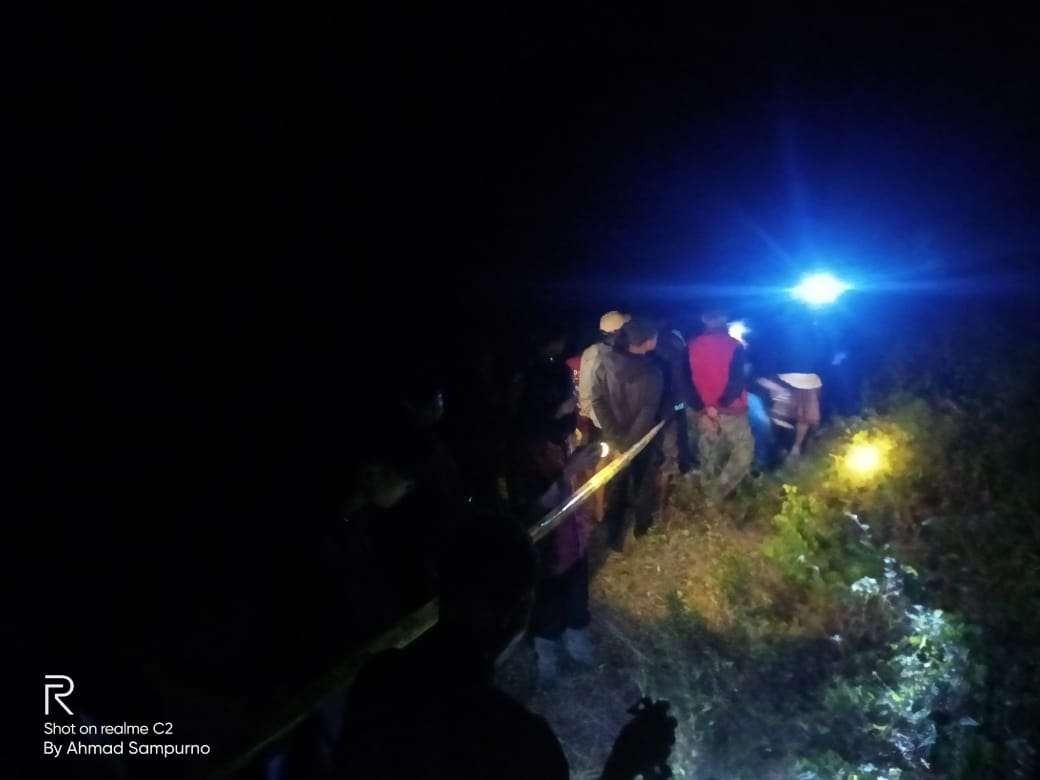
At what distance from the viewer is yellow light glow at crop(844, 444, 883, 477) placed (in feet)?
18.2

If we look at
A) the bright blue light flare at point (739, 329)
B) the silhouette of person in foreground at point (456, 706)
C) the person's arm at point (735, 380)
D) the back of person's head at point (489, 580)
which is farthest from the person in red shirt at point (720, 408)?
the silhouette of person in foreground at point (456, 706)

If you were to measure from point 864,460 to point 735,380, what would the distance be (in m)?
1.15

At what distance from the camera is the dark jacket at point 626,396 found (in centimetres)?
580

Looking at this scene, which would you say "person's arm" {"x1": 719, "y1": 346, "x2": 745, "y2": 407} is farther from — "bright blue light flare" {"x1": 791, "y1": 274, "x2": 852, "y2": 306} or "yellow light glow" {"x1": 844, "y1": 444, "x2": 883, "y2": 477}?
"bright blue light flare" {"x1": 791, "y1": 274, "x2": 852, "y2": 306}

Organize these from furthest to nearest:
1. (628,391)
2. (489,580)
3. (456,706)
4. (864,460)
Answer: (628,391) < (864,460) < (489,580) < (456,706)

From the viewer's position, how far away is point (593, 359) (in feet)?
19.5

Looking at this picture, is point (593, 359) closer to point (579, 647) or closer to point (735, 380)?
point (735, 380)

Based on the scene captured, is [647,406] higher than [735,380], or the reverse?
[735,380]

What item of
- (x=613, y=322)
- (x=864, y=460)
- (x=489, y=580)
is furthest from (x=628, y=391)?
(x=489, y=580)

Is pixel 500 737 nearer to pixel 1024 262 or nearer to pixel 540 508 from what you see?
→ pixel 540 508

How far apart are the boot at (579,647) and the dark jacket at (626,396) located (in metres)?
1.57

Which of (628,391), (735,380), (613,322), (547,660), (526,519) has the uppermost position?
(613,322)

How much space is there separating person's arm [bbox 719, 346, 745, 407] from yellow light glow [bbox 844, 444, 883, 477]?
982 millimetres

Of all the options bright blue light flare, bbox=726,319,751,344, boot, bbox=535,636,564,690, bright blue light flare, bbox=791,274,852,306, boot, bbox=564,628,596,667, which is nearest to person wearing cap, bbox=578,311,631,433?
bright blue light flare, bbox=726,319,751,344
